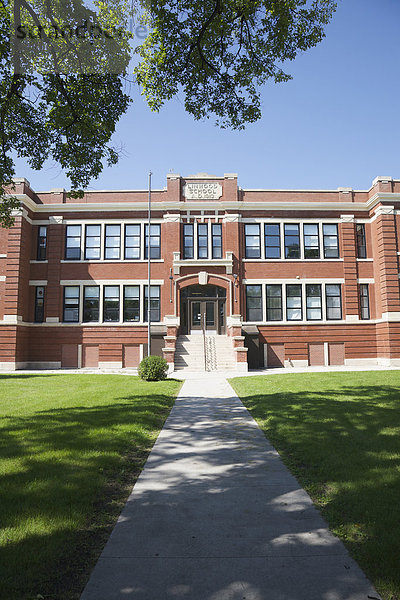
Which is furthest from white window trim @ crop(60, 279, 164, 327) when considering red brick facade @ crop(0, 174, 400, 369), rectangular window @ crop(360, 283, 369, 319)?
rectangular window @ crop(360, 283, 369, 319)

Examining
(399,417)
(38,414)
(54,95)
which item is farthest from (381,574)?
(54,95)

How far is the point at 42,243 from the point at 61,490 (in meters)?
27.9

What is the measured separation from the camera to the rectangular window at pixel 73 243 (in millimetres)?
29656

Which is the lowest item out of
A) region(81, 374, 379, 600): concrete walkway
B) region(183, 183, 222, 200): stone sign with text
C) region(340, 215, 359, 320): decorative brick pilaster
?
region(81, 374, 379, 600): concrete walkway

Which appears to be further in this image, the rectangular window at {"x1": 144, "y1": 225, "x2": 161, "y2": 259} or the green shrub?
the rectangular window at {"x1": 144, "y1": 225, "x2": 161, "y2": 259}

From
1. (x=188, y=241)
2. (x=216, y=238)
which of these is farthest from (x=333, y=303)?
(x=188, y=241)

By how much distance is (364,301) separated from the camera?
29578 mm

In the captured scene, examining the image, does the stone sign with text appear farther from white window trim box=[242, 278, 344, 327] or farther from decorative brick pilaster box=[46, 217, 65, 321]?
decorative brick pilaster box=[46, 217, 65, 321]

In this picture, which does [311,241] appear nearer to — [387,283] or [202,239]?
[387,283]

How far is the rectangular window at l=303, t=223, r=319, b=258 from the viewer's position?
29812 mm

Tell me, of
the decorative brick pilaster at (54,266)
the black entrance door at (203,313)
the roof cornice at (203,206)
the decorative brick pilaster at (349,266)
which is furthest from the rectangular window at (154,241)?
the decorative brick pilaster at (349,266)

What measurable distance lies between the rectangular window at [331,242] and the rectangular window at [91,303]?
1680cm

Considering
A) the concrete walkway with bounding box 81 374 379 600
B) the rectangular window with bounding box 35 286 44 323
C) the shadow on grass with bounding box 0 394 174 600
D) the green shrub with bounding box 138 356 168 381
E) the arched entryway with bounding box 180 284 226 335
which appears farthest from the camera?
the arched entryway with bounding box 180 284 226 335

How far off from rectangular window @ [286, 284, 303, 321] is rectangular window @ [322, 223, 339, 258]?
369 centimetres
